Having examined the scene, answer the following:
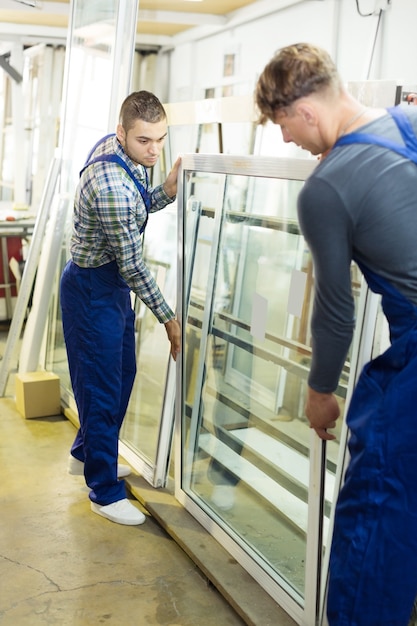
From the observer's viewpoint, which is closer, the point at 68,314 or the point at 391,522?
the point at 391,522

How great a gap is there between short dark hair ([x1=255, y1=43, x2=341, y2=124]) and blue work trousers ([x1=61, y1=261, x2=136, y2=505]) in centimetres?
127

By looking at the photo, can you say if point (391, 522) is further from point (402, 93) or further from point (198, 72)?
point (198, 72)

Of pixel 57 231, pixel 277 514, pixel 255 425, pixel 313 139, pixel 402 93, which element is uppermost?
pixel 402 93

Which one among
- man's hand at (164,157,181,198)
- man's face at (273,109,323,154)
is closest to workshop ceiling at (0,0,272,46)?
man's hand at (164,157,181,198)

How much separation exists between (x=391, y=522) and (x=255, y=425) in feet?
3.45

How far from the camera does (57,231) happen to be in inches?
149

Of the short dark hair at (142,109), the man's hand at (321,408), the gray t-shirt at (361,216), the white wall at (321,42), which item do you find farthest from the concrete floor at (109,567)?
the white wall at (321,42)

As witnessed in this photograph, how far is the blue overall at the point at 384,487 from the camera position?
4.75 ft

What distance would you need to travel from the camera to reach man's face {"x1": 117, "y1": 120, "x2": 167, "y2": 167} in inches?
93.0

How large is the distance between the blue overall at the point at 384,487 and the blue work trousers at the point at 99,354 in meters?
1.24

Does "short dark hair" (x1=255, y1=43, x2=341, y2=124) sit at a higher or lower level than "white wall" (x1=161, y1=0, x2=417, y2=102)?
lower

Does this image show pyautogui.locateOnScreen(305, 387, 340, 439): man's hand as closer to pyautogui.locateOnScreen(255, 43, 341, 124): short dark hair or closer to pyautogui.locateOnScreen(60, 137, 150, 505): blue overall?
pyautogui.locateOnScreen(255, 43, 341, 124): short dark hair

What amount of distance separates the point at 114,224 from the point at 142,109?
0.39 metres

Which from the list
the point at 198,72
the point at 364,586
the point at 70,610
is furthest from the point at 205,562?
the point at 198,72
